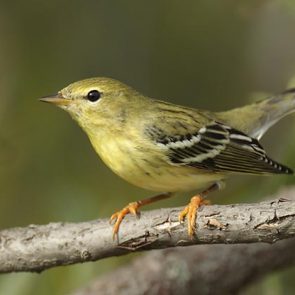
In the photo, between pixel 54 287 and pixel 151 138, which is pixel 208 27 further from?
pixel 54 287

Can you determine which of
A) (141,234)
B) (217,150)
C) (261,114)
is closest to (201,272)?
(217,150)

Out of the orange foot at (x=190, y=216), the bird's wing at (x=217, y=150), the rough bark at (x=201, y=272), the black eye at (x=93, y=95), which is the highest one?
the black eye at (x=93, y=95)

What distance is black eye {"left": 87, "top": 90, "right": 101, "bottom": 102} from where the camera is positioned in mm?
3196

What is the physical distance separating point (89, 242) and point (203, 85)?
1545 millimetres

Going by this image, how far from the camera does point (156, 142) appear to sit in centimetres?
314

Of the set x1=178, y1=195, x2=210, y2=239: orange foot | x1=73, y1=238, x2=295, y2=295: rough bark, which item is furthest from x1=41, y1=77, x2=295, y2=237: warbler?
x1=73, y1=238, x2=295, y2=295: rough bark

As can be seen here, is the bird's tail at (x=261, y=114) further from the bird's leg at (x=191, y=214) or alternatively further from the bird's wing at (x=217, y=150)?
the bird's leg at (x=191, y=214)

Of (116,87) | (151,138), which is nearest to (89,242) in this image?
(151,138)

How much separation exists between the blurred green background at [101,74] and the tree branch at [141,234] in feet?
1.63

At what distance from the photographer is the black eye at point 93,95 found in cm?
320

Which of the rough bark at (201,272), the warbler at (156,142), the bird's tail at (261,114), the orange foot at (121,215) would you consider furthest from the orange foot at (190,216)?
the bird's tail at (261,114)

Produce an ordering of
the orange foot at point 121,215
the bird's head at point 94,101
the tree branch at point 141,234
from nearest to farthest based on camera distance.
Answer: the tree branch at point 141,234, the orange foot at point 121,215, the bird's head at point 94,101

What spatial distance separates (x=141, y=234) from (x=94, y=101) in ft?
2.49

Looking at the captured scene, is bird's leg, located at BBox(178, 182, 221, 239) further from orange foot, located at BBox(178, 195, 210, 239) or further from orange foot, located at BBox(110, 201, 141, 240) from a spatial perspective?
orange foot, located at BBox(110, 201, 141, 240)
